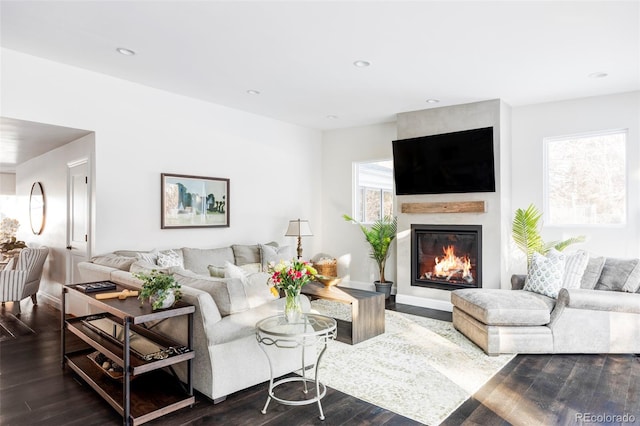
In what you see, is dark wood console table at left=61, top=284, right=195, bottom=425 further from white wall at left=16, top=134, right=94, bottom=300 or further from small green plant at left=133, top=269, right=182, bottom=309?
white wall at left=16, top=134, right=94, bottom=300

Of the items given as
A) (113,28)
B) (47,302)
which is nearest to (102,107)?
(113,28)

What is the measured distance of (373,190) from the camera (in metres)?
6.91

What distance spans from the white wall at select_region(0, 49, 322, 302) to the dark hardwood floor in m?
1.69

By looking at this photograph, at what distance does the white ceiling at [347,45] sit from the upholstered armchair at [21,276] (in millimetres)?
2826

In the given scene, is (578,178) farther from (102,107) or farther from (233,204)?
(102,107)

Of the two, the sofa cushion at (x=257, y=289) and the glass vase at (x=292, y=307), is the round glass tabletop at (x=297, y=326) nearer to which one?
the glass vase at (x=292, y=307)

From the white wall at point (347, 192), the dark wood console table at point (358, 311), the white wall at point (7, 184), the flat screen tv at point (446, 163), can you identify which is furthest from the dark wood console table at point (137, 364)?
the white wall at point (7, 184)

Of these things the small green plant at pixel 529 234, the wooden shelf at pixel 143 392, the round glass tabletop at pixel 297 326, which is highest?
the small green plant at pixel 529 234

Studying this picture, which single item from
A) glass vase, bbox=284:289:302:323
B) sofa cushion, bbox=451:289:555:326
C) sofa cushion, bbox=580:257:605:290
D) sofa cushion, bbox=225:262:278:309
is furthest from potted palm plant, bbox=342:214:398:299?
glass vase, bbox=284:289:302:323

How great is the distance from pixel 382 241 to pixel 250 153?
2.54 m

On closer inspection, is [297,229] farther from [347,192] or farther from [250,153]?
[250,153]

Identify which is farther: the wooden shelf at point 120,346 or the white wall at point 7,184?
the white wall at point 7,184

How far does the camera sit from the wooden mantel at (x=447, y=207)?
5.29 metres

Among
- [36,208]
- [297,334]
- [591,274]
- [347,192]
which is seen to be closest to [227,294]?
[297,334]
